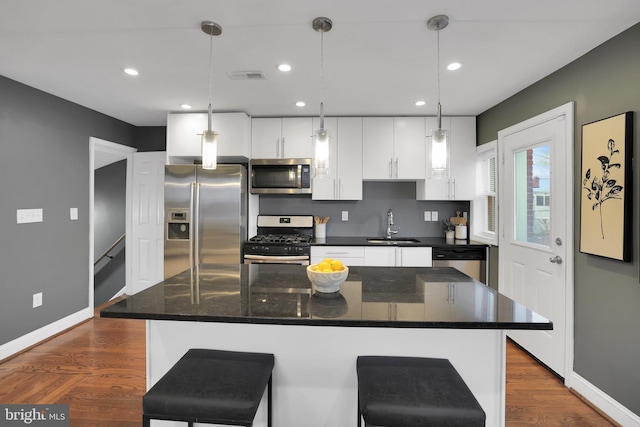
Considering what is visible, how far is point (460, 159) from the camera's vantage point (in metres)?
3.87

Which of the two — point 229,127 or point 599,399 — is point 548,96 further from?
point 229,127

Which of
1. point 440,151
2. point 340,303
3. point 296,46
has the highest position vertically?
point 296,46

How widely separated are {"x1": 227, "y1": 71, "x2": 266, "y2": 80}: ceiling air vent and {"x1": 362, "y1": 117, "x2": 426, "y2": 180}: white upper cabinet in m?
1.57

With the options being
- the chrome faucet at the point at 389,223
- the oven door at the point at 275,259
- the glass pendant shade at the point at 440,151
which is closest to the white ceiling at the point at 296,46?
the glass pendant shade at the point at 440,151

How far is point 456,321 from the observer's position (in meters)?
1.23

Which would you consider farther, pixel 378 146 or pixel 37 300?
pixel 378 146

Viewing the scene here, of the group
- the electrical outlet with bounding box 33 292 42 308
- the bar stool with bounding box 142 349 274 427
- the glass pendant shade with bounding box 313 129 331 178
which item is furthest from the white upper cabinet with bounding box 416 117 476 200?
the electrical outlet with bounding box 33 292 42 308

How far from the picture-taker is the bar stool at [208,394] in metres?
1.14

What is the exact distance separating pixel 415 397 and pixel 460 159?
130 inches

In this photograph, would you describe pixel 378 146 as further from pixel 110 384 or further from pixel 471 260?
pixel 110 384

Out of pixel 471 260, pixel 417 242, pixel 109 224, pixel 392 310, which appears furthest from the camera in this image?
pixel 109 224

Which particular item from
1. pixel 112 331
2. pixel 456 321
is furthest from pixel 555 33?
pixel 112 331

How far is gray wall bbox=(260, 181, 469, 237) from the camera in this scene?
423 cm

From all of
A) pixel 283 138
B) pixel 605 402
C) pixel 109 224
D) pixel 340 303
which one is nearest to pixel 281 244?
pixel 283 138
